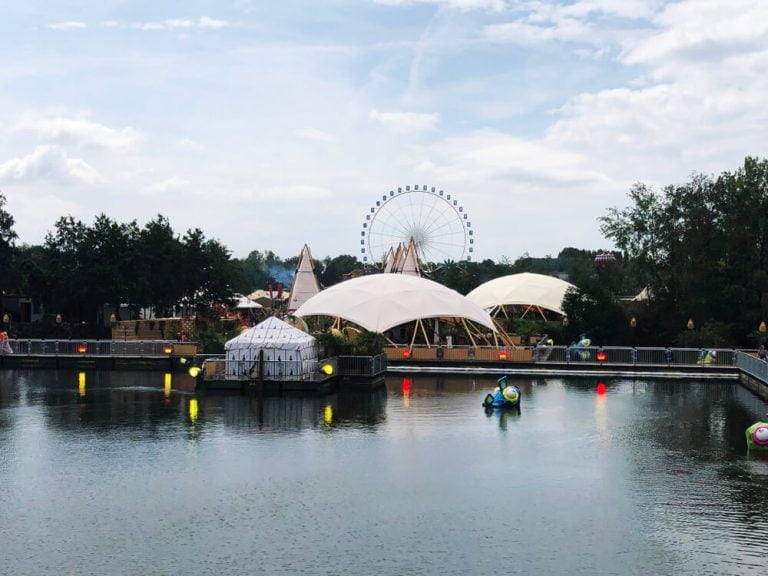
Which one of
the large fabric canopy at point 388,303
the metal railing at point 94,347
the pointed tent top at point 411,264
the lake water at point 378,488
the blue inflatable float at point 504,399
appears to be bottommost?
the lake water at point 378,488

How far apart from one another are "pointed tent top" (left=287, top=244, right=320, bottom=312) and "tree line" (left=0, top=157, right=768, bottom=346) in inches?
208

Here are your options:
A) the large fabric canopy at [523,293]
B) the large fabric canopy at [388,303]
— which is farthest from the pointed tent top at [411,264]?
the large fabric canopy at [523,293]

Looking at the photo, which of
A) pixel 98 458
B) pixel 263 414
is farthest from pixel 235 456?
pixel 263 414

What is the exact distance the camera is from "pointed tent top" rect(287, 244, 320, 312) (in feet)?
274

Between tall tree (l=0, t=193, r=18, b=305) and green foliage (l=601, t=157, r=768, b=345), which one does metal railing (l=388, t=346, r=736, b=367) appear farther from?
tall tree (l=0, t=193, r=18, b=305)

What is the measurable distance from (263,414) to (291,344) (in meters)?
6.77

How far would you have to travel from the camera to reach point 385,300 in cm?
6050

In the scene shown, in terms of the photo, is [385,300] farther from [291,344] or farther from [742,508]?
[742,508]

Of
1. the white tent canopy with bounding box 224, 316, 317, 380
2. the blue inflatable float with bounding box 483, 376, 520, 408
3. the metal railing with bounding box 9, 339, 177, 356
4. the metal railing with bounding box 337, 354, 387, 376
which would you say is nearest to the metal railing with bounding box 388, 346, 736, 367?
the metal railing with bounding box 337, 354, 387, 376

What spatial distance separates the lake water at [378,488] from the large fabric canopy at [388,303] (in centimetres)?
1818

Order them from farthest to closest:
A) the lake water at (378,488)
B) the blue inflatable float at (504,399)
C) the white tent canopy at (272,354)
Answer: the white tent canopy at (272,354), the blue inflatable float at (504,399), the lake water at (378,488)

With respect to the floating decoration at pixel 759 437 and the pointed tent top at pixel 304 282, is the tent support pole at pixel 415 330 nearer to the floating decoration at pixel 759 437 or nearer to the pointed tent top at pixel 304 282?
the pointed tent top at pixel 304 282

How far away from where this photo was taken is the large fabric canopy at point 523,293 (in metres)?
88.3

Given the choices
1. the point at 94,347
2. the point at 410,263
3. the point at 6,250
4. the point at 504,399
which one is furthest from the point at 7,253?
the point at 504,399
